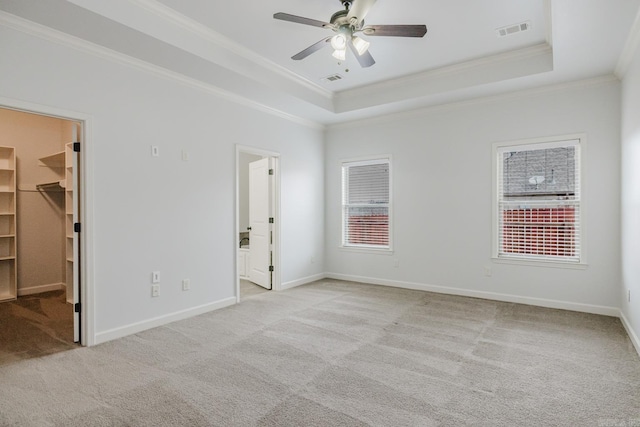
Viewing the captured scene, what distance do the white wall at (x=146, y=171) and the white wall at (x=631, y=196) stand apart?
4.32 m

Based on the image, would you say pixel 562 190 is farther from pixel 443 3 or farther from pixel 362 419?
pixel 362 419

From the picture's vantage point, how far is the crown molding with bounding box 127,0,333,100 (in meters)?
3.13

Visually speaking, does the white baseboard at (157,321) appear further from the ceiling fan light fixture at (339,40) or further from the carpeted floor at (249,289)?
the ceiling fan light fixture at (339,40)

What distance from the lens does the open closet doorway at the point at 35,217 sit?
4.94 meters

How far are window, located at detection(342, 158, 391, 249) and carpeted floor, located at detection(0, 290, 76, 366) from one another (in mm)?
4243

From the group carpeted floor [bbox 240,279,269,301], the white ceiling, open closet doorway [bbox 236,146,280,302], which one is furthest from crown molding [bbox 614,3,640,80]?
carpeted floor [bbox 240,279,269,301]

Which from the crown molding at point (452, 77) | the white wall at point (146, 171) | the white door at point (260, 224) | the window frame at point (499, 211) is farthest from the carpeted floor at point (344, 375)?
the crown molding at point (452, 77)

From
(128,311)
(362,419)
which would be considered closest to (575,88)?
(362,419)

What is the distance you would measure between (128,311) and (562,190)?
534 centimetres

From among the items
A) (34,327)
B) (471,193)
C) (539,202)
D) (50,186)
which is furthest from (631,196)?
(50,186)

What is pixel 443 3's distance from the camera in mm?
3172

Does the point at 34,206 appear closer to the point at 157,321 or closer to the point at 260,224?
the point at 157,321

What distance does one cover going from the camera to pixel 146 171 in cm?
383

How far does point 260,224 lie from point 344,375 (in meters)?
3.59
